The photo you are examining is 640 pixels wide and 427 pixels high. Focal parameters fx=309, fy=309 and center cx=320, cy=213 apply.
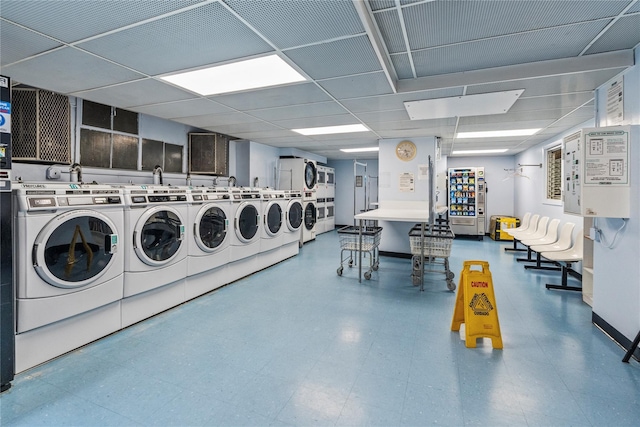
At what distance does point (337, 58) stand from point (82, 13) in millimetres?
1662

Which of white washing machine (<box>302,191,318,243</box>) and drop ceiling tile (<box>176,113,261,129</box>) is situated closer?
drop ceiling tile (<box>176,113,261,129</box>)

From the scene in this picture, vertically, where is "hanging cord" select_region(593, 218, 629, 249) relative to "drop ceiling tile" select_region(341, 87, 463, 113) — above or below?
below

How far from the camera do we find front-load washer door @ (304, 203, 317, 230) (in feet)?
23.7

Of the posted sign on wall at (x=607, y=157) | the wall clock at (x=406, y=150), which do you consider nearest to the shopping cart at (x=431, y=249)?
the posted sign on wall at (x=607, y=157)

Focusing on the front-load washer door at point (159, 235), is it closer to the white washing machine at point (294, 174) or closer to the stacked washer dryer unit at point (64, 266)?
the stacked washer dryer unit at point (64, 266)

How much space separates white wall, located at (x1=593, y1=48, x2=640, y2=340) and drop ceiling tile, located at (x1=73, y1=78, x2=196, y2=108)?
4060mm

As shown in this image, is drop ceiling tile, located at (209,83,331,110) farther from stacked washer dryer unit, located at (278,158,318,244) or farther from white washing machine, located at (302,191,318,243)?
white washing machine, located at (302,191,318,243)

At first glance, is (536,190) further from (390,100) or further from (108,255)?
(108,255)

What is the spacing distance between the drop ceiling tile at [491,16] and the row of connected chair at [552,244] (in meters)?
3.12

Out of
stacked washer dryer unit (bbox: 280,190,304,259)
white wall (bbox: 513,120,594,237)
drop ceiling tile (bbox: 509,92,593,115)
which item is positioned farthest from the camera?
stacked washer dryer unit (bbox: 280,190,304,259)

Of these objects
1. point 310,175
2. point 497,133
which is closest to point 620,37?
point 497,133

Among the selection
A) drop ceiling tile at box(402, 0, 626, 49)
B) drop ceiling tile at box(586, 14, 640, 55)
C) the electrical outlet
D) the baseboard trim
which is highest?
drop ceiling tile at box(586, 14, 640, 55)

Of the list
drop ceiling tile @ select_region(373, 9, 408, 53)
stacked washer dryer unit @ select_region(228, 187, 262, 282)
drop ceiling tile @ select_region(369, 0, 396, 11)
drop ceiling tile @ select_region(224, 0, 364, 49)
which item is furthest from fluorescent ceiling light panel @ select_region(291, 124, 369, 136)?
drop ceiling tile @ select_region(369, 0, 396, 11)

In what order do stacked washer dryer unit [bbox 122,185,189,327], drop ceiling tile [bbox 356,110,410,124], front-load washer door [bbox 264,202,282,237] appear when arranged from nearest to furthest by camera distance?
stacked washer dryer unit [bbox 122,185,189,327] → drop ceiling tile [bbox 356,110,410,124] → front-load washer door [bbox 264,202,282,237]
